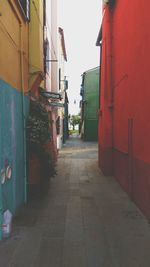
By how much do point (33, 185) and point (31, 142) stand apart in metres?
1.13

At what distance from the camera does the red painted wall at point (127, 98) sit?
7.04 m

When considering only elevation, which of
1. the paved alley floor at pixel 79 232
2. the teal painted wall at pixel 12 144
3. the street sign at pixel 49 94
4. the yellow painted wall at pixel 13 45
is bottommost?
the paved alley floor at pixel 79 232

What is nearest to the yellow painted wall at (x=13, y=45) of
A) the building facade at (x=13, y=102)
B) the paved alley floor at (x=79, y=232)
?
the building facade at (x=13, y=102)

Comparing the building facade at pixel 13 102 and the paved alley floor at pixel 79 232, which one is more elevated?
the building facade at pixel 13 102

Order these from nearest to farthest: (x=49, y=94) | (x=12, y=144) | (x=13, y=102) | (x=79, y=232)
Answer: (x=79, y=232), (x=12, y=144), (x=13, y=102), (x=49, y=94)

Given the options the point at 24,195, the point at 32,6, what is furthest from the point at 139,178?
the point at 32,6

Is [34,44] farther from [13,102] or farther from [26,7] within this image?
[13,102]

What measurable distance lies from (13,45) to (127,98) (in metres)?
3.53

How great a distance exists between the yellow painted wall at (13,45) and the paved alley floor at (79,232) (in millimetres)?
2731

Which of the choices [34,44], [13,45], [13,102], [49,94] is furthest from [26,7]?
[49,94]

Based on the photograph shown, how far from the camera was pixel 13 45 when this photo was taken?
704 cm

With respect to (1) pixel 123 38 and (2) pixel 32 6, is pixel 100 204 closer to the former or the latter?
(1) pixel 123 38

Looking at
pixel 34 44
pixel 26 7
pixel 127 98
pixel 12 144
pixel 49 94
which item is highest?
pixel 26 7

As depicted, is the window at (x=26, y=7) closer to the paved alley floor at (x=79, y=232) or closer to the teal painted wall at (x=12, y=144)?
the teal painted wall at (x=12, y=144)
